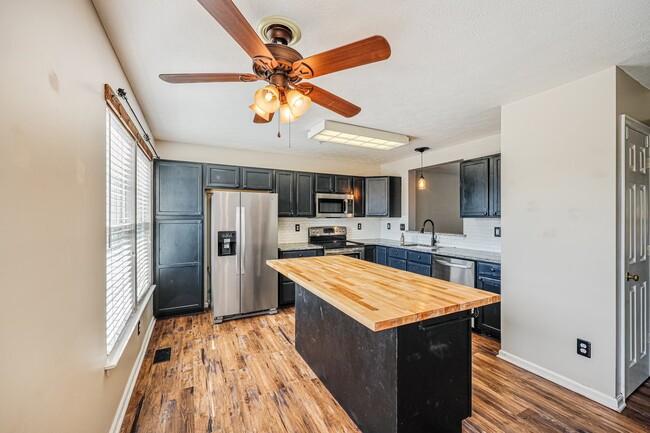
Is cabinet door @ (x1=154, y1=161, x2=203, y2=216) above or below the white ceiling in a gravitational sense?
below

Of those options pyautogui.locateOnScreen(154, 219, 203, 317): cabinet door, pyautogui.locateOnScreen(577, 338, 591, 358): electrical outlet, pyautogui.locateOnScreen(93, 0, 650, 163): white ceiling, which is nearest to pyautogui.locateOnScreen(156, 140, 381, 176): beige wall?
pyautogui.locateOnScreen(154, 219, 203, 317): cabinet door

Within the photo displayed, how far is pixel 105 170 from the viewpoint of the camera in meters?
1.69

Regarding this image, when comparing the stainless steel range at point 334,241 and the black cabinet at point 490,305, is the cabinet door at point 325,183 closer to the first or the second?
the stainless steel range at point 334,241

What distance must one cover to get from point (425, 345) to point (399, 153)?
3.80 metres

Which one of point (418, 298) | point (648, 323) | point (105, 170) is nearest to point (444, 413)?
point (418, 298)

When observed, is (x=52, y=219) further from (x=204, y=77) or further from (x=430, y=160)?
(x=430, y=160)

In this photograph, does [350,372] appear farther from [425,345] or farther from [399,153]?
[399,153]

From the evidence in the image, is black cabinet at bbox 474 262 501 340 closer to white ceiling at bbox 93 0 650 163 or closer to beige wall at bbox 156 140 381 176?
white ceiling at bbox 93 0 650 163

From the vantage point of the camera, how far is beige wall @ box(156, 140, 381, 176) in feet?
13.8

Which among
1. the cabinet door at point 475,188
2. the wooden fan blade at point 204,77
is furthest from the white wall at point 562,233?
the wooden fan blade at point 204,77

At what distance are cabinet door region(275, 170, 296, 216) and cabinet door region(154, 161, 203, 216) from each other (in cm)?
119

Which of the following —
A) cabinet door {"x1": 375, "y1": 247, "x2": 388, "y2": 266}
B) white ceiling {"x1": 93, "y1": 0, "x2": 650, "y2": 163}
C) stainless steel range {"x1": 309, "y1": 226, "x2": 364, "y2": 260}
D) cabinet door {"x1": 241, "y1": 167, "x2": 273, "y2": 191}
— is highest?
white ceiling {"x1": 93, "y1": 0, "x2": 650, "y2": 163}

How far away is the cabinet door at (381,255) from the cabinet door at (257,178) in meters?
2.21

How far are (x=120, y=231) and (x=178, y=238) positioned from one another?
1850 millimetres
